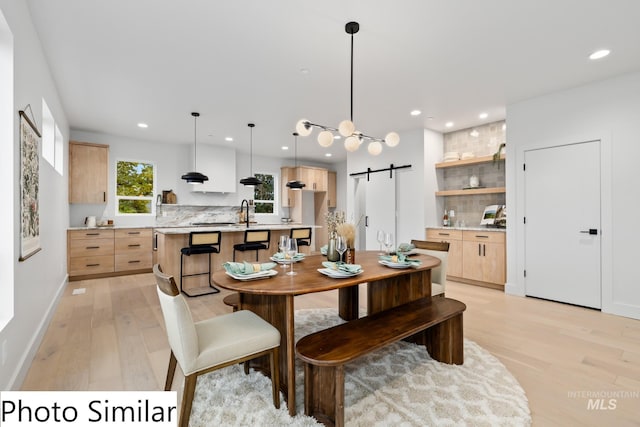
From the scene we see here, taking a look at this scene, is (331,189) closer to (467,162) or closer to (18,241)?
(467,162)

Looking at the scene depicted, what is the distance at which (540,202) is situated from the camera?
4.14 metres

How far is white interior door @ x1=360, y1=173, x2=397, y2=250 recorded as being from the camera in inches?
239

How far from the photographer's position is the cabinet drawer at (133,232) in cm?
567

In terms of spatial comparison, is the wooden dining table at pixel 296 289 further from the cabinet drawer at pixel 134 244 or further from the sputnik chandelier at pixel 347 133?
the cabinet drawer at pixel 134 244

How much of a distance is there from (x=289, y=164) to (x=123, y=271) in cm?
488

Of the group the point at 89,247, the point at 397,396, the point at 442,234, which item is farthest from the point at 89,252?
the point at 442,234

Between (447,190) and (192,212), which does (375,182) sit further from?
(192,212)

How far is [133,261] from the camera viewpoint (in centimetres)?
579

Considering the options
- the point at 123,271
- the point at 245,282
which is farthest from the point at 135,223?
the point at 245,282

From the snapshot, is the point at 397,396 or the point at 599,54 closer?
the point at 397,396

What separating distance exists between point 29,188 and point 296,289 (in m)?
2.36

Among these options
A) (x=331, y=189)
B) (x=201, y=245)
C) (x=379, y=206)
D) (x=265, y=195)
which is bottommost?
(x=201, y=245)

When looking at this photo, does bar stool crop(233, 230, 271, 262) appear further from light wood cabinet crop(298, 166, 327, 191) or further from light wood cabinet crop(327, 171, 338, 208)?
light wood cabinet crop(327, 171, 338, 208)

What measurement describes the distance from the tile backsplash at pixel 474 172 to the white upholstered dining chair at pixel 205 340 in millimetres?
4730
